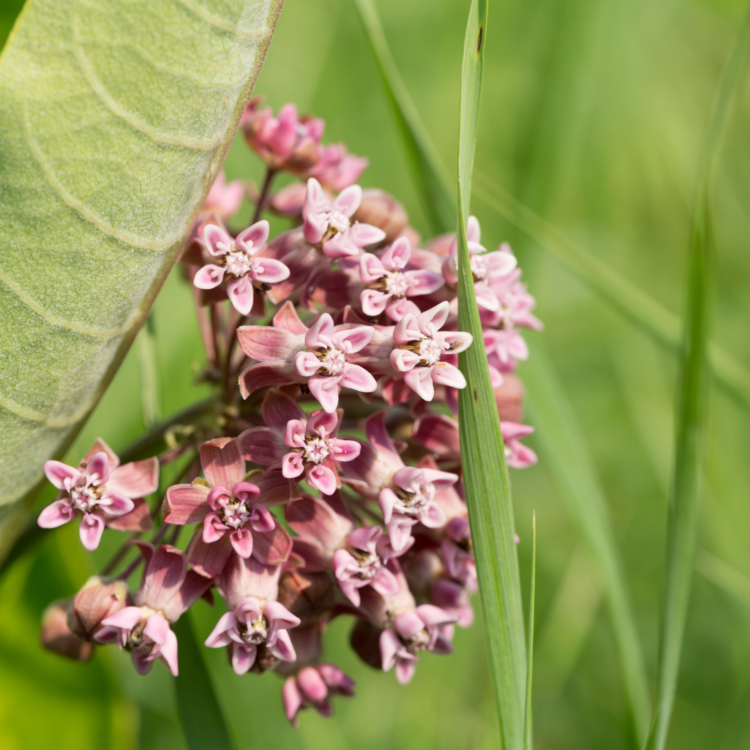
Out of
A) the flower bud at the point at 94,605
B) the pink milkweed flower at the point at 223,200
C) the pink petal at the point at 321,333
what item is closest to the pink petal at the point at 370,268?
the pink petal at the point at 321,333

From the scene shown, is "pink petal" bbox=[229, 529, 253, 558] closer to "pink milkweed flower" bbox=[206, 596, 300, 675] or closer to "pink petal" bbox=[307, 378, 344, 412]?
"pink milkweed flower" bbox=[206, 596, 300, 675]

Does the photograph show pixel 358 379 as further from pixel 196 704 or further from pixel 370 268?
pixel 196 704

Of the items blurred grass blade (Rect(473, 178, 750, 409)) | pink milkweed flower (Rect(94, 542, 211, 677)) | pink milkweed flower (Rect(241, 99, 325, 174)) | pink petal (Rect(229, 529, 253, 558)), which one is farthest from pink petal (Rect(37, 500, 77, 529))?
blurred grass blade (Rect(473, 178, 750, 409))

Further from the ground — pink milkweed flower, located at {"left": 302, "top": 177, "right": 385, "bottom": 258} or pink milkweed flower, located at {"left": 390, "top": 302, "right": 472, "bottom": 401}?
pink milkweed flower, located at {"left": 302, "top": 177, "right": 385, "bottom": 258}

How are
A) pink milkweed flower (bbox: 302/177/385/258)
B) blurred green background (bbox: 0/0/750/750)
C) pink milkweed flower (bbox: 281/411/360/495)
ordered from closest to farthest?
pink milkweed flower (bbox: 281/411/360/495)
pink milkweed flower (bbox: 302/177/385/258)
blurred green background (bbox: 0/0/750/750)

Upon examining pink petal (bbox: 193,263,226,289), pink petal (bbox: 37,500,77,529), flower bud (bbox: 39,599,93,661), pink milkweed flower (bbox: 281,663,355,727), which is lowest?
flower bud (bbox: 39,599,93,661)
